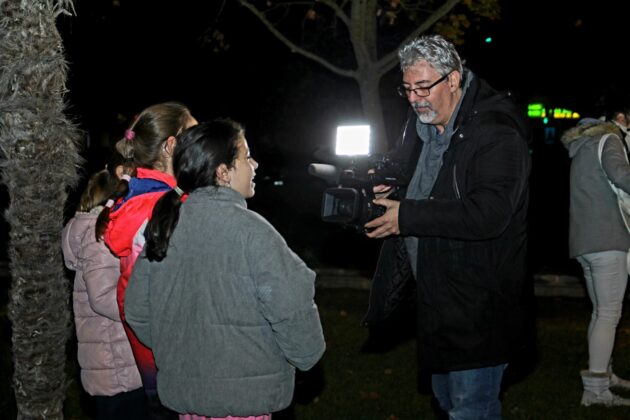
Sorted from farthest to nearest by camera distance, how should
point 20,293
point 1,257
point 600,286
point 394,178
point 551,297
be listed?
point 1,257
point 551,297
point 600,286
point 20,293
point 394,178

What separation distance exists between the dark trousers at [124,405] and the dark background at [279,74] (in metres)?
11.2

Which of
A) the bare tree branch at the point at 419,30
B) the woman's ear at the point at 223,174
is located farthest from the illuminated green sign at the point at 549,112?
the woman's ear at the point at 223,174

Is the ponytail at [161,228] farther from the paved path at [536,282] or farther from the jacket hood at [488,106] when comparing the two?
the paved path at [536,282]

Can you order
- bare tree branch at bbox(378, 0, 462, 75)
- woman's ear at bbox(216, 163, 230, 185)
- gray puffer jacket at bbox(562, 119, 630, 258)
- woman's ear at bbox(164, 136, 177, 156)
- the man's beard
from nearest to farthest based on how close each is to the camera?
woman's ear at bbox(216, 163, 230, 185) → the man's beard → woman's ear at bbox(164, 136, 177, 156) → gray puffer jacket at bbox(562, 119, 630, 258) → bare tree branch at bbox(378, 0, 462, 75)

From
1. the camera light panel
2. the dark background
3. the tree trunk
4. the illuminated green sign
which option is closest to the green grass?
the tree trunk

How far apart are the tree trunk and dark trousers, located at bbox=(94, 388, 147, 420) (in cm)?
59

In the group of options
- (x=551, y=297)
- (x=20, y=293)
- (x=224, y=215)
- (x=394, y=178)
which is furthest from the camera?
(x=551, y=297)

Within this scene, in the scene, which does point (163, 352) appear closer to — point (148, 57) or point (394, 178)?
point (394, 178)

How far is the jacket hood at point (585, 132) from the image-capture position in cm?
561

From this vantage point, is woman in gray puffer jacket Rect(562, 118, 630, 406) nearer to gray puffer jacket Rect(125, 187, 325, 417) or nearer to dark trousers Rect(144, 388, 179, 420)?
gray puffer jacket Rect(125, 187, 325, 417)

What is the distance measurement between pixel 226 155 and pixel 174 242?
15.9 inches

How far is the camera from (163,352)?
302cm

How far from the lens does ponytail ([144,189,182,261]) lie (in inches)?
116

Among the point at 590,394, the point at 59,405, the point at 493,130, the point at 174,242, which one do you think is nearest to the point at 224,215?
the point at 174,242
